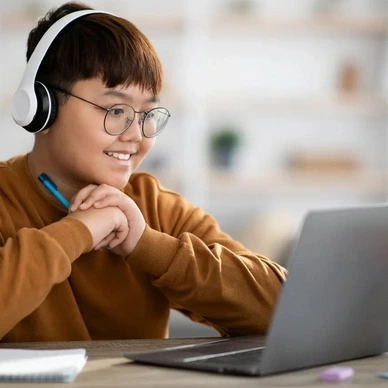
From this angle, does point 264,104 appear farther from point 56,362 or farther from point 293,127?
point 56,362

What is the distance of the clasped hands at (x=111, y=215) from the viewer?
148cm

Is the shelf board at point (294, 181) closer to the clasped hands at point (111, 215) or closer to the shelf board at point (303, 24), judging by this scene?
the shelf board at point (303, 24)

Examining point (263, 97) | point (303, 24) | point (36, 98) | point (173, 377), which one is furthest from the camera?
point (263, 97)

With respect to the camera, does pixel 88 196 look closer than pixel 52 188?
Yes

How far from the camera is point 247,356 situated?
4.03 ft

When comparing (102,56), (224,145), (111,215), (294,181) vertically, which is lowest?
(294,181)

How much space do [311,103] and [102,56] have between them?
11.9 ft

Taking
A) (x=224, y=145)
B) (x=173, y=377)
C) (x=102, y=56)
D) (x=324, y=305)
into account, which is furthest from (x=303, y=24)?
(x=173, y=377)

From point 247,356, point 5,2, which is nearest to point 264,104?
point 5,2

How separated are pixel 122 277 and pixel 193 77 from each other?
140 inches

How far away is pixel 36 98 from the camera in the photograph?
5.28ft

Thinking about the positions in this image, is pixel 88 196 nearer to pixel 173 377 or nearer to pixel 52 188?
pixel 52 188

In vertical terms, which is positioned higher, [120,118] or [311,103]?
[120,118]

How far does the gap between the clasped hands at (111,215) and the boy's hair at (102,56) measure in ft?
0.71
